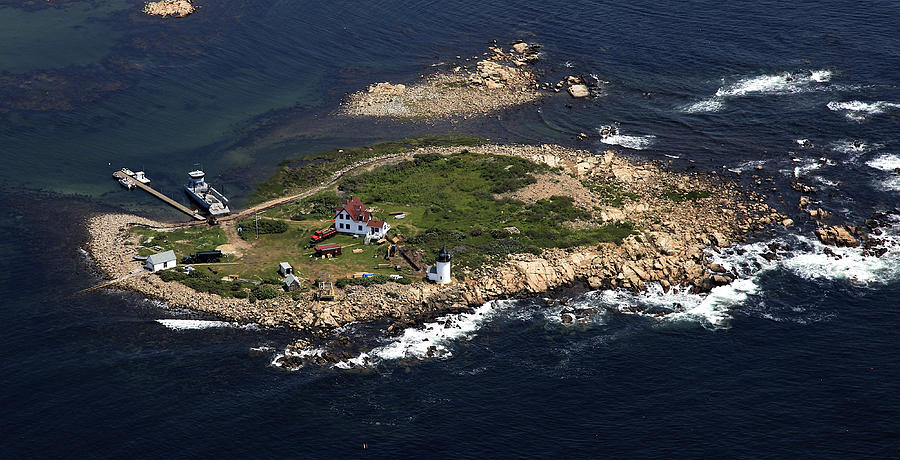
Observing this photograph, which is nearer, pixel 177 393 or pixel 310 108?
pixel 177 393

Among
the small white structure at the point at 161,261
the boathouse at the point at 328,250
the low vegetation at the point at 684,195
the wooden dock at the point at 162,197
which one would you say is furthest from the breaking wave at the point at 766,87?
the small white structure at the point at 161,261

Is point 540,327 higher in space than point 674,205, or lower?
lower

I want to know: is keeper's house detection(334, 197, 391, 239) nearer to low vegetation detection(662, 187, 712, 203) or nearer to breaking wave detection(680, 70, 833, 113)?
low vegetation detection(662, 187, 712, 203)

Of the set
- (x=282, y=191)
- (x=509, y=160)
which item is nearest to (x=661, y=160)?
(x=509, y=160)

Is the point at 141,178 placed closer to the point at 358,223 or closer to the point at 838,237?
the point at 358,223

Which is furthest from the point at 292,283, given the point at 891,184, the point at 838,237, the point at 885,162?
Result: the point at 885,162

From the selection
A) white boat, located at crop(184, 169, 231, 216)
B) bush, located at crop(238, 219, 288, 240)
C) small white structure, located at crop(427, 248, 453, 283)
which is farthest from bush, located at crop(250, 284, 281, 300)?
white boat, located at crop(184, 169, 231, 216)

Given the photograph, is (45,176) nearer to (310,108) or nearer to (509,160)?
(310,108)
